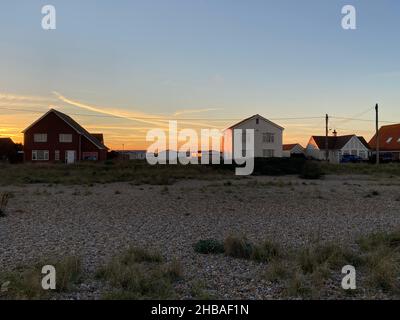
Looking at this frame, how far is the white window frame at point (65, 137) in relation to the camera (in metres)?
56.8

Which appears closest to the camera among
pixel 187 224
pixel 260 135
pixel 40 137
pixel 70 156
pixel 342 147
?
pixel 187 224

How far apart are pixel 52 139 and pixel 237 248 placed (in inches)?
2059

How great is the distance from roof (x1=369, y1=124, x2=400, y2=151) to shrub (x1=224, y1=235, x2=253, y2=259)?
69.9 m

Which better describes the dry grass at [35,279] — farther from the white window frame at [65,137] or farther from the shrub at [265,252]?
the white window frame at [65,137]

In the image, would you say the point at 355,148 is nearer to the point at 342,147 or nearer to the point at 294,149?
the point at 342,147

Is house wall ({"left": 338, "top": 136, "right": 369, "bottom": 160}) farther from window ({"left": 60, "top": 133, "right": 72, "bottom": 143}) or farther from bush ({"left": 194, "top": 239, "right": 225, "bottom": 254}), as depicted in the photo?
bush ({"left": 194, "top": 239, "right": 225, "bottom": 254})

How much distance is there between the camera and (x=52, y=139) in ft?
185

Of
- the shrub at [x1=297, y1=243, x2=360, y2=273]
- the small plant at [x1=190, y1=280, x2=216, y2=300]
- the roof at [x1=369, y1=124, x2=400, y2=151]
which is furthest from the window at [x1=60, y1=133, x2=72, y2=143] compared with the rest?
the small plant at [x1=190, y1=280, x2=216, y2=300]

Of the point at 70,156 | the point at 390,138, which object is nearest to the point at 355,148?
the point at 390,138

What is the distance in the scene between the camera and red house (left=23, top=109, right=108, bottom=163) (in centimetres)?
5653

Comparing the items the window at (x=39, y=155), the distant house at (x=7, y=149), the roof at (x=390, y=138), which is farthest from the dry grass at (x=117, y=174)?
the roof at (x=390, y=138)

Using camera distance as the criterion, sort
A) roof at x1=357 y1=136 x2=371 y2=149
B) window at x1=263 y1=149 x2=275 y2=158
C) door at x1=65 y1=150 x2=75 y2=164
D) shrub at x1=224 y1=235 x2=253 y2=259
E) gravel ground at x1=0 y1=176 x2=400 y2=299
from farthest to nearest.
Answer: roof at x1=357 y1=136 x2=371 y2=149 → window at x1=263 y1=149 x2=275 y2=158 → door at x1=65 y1=150 x2=75 y2=164 → shrub at x1=224 y1=235 x2=253 y2=259 → gravel ground at x1=0 y1=176 x2=400 y2=299
